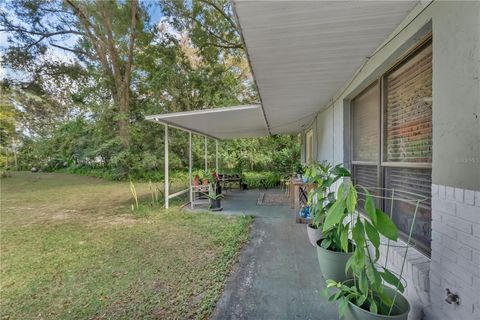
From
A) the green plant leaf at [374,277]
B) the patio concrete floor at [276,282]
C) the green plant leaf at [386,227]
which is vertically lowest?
the patio concrete floor at [276,282]

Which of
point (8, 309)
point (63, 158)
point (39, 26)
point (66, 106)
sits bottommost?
point (8, 309)

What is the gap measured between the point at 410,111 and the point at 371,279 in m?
1.46

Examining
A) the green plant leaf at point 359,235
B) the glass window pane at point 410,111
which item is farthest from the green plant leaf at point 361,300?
the glass window pane at point 410,111

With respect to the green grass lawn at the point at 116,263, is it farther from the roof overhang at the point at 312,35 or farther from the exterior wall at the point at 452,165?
the roof overhang at the point at 312,35

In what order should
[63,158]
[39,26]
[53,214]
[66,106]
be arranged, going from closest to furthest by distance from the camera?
1. [53,214]
2. [39,26]
3. [66,106]
4. [63,158]

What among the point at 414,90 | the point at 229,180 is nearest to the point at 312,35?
the point at 414,90

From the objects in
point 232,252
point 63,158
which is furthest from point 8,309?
point 63,158

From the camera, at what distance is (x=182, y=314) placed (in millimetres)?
2121

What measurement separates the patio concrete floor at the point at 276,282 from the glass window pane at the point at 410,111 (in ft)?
4.88

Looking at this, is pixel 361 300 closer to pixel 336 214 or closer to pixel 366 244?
pixel 366 244

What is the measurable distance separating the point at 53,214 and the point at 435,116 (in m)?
7.75

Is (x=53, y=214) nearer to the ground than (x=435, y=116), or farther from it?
nearer to the ground

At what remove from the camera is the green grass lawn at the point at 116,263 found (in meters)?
2.28

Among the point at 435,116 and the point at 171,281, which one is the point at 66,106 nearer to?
the point at 171,281
